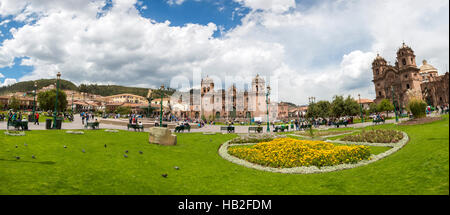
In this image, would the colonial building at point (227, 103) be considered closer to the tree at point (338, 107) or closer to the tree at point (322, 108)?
the tree at point (322, 108)

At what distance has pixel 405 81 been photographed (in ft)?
233

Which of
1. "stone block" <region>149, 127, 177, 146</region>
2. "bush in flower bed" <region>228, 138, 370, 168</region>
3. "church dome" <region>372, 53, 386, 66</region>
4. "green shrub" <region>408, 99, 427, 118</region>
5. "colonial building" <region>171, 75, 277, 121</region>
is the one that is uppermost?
"church dome" <region>372, 53, 386, 66</region>

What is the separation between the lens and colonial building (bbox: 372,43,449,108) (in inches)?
2677

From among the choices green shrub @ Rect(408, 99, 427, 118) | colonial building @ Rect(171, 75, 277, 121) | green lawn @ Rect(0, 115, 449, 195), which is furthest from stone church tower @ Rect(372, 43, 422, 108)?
green lawn @ Rect(0, 115, 449, 195)

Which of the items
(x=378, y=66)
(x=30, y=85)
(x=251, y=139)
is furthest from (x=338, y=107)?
(x=30, y=85)

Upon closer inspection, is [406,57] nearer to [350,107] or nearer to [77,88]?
[350,107]

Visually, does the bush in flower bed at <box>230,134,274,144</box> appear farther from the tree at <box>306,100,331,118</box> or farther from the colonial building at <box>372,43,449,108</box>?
the colonial building at <box>372,43,449,108</box>

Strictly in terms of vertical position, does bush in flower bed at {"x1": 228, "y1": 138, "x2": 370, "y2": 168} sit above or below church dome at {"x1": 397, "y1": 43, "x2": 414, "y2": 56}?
below

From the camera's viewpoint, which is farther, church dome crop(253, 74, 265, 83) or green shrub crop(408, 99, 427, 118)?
church dome crop(253, 74, 265, 83)

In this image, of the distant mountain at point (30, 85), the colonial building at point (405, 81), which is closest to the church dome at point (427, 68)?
the colonial building at point (405, 81)

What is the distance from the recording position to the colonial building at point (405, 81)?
6800 centimetres

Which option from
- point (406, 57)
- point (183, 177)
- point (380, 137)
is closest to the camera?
point (183, 177)

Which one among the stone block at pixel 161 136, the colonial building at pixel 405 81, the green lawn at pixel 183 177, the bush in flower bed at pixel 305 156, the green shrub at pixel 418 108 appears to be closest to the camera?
the green lawn at pixel 183 177
